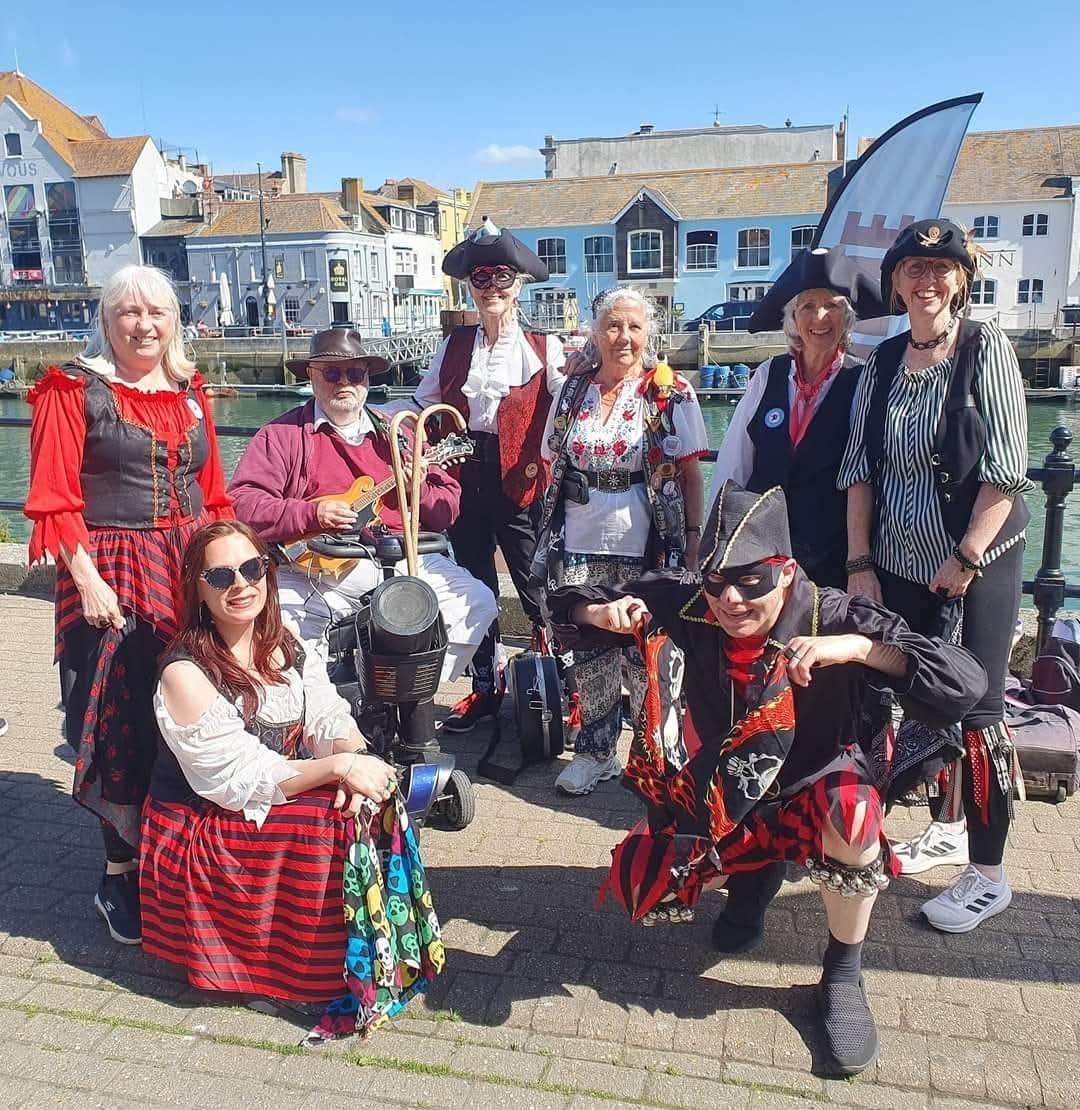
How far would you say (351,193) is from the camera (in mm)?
56094

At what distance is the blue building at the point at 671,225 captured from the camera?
44062mm

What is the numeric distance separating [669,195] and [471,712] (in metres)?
44.8

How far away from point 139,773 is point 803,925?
201 centimetres

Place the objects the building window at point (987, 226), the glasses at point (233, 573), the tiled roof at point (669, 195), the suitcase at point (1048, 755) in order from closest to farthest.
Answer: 1. the glasses at point (233, 573)
2. the suitcase at point (1048, 755)
3. the building window at point (987, 226)
4. the tiled roof at point (669, 195)

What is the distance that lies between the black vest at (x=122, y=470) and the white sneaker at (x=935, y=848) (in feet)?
8.33

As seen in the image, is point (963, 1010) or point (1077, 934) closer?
point (963, 1010)

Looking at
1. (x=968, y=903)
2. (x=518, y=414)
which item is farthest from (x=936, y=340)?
(x=518, y=414)

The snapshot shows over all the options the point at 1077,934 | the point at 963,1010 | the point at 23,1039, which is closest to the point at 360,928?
the point at 23,1039

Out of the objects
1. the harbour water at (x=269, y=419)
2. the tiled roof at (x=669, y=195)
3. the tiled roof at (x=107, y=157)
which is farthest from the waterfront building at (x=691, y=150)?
the harbour water at (x=269, y=419)

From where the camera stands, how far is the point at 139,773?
304cm

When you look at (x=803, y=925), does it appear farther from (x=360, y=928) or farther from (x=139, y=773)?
(x=139, y=773)

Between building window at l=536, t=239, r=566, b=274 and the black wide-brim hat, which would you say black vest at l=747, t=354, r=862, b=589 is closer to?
the black wide-brim hat

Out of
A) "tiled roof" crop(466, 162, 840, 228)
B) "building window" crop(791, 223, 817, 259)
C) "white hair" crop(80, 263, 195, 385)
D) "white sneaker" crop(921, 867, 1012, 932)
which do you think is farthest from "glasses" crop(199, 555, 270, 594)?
"building window" crop(791, 223, 817, 259)

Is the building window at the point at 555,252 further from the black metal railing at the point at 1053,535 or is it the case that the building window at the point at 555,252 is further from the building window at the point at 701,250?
the black metal railing at the point at 1053,535
